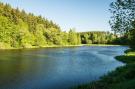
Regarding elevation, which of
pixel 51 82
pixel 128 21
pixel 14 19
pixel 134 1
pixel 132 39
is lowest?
pixel 51 82

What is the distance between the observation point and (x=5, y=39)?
13188 cm

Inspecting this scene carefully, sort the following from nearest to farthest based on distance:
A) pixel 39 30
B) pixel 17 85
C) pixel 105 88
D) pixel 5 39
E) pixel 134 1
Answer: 1. pixel 134 1
2. pixel 105 88
3. pixel 17 85
4. pixel 5 39
5. pixel 39 30

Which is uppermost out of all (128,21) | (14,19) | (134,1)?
(14,19)

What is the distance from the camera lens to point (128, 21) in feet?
80.7

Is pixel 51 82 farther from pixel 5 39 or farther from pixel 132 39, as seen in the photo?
pixel 5 39

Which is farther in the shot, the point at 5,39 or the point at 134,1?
the point at 5,39

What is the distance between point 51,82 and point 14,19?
429ft

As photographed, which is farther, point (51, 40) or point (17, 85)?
point (51, 40)

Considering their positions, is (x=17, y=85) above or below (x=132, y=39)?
below

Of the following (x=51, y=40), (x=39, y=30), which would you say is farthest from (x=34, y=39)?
(x=51, y=40)

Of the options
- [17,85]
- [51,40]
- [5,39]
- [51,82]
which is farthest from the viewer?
[51,40]

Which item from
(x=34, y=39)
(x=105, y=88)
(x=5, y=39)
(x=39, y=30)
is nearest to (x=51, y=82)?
(x=105, y=88)

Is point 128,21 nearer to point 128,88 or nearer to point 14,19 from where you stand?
point 128,88

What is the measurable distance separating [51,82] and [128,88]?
Answer: 51.3ft
